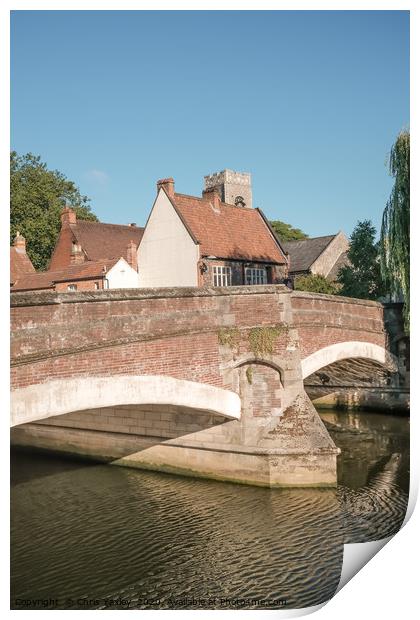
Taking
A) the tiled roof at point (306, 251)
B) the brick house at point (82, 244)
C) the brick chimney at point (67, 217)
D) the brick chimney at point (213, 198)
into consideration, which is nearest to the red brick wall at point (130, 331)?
the brick chimney at point (213, 198)

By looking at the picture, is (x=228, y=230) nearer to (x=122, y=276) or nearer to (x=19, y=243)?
(x=122, y=276)

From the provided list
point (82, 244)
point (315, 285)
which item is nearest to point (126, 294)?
point (315, 285)

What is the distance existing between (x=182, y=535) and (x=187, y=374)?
9.30 ft

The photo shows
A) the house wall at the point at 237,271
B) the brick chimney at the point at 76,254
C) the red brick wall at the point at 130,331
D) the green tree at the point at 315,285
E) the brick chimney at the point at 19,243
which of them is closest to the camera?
the red brick wall at the point at 130,331

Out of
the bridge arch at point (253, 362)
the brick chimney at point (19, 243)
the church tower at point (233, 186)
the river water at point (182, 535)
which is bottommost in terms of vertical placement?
the river water at point (182, 535)

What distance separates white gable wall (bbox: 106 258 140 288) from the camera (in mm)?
25219

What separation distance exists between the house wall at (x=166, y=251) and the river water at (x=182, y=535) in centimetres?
1105

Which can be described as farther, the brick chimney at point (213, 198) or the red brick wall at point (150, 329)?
the brick chimney at point (213, 198)

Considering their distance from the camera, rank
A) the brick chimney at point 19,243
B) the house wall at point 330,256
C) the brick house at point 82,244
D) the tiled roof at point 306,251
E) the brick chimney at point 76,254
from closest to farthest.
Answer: the brick chimney at point 19,243 < the brick chimney at point 76,254 < the brick house at point 82,244 < the house wall at point 330,256 < the tiled roof at point 306,251

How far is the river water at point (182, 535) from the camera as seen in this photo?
8.41 metres

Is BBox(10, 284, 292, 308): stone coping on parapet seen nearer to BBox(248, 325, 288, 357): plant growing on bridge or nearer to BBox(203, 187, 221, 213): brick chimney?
BBox(248, 325, 288, 357): plant growing on bridge

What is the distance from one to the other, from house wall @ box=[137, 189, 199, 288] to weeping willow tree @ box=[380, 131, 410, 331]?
383 inches

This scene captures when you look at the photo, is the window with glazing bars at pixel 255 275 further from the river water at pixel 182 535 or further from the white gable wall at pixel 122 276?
the river water at pixel 182 535
